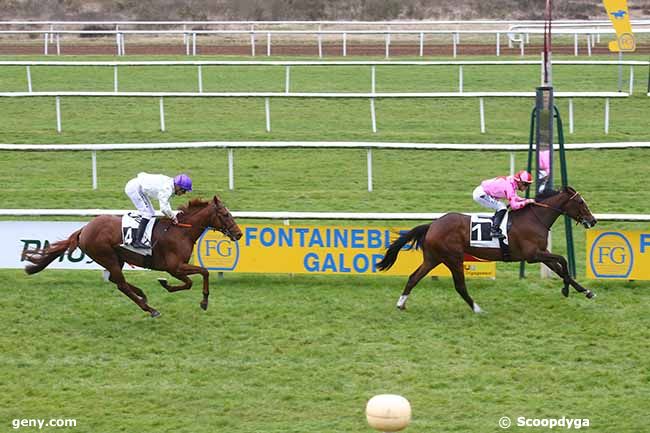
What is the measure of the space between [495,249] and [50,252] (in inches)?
152

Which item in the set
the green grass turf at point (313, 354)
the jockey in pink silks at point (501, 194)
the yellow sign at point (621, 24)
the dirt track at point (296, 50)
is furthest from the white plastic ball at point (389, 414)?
the dirt track at point (296, 50)

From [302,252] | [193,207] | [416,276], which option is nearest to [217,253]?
[302,252]

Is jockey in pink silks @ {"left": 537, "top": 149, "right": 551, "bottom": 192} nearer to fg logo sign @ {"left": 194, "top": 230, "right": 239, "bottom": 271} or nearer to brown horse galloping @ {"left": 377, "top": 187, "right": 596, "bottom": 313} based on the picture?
brown horse galloping @ {"left": 377, "top": 187, "right": 596, "bottom": 313}

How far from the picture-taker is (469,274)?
1148cm

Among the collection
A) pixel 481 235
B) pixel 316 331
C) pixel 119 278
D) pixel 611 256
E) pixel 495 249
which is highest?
pixel 481 235

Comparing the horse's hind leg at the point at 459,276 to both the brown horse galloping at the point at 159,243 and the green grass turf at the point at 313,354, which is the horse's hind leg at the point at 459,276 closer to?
the green grass turf at the point at 313,354

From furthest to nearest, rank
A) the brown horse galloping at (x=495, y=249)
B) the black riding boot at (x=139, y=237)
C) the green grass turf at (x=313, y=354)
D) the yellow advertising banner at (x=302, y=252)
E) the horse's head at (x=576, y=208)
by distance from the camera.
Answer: the yellow advertising banner at (x=302, y=252), the horse's head at (x=576, y=208), the brown horse galloping at (x=495, y=249), the black riding boot at (x=139, y=237), the green grass turf at (x=313, y=354)

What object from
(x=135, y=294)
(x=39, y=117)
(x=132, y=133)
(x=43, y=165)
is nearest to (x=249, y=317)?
(x=135, y=294)

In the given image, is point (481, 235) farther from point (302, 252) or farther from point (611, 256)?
point (302, 252)

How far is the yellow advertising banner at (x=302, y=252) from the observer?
Result: 1146 cm

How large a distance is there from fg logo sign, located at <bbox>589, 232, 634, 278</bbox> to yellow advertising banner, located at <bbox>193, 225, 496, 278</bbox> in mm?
968

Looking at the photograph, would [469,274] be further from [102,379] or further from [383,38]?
[383,38]

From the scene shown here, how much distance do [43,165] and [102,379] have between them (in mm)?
8193

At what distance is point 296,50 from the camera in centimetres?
2628
